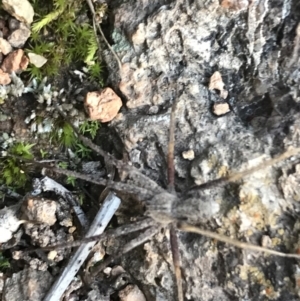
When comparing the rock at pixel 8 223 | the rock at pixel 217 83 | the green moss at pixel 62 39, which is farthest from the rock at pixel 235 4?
the rock at pixel 8 223

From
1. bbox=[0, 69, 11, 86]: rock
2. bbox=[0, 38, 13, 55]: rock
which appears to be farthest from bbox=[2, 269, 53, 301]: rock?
bbox=[0, 38, 13, 55]: rock

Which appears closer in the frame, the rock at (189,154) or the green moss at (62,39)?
the rock at (189,154)

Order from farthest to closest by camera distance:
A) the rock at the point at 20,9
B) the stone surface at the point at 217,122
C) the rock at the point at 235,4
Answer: the rock at the point at 20,9, the rock at the point at 235,4, the stone surface at the point at 217,122

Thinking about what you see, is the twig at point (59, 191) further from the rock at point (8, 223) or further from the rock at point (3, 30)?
the rock at point (3, 30)

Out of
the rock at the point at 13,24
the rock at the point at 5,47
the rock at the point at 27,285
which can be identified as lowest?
the rock at the point at 27,285

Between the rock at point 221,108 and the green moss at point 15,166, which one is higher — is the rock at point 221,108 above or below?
below

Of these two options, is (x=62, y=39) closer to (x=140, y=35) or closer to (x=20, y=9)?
(x=20, y=9)

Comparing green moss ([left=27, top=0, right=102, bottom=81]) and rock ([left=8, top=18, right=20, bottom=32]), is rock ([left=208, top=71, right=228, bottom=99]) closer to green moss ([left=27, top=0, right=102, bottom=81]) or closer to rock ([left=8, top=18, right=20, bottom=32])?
green moss ([left=27, top=0, right=102, bottom=81])
